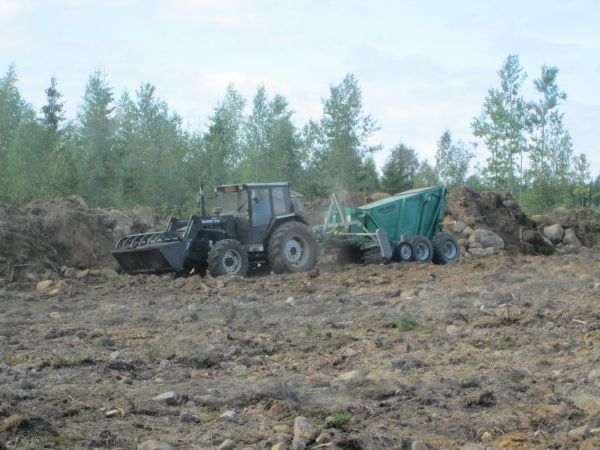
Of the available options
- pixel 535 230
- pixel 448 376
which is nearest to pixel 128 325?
pixel 448 376

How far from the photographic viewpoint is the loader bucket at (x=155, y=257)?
1756cm

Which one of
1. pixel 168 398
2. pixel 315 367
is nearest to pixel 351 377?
pixel 315 367

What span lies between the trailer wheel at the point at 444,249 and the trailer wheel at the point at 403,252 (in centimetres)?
94

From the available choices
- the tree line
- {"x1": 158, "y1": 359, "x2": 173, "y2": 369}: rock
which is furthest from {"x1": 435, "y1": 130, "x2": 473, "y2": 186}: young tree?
{"x1": 158, "y1": 359, "x2": 173, "y2": 369}: rock

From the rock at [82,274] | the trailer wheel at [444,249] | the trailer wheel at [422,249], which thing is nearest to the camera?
the rock at [82,274]

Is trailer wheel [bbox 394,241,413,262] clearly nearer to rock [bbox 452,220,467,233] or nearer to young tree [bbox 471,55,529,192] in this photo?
rock [bbox 452,220,467,233]

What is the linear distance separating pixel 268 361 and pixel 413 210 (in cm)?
1346

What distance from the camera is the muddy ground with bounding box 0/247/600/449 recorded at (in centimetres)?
547

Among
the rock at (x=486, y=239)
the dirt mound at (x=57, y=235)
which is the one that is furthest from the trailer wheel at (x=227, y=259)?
the rock at (x=486, y=239)

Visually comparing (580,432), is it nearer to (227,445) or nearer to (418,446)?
(418,446)

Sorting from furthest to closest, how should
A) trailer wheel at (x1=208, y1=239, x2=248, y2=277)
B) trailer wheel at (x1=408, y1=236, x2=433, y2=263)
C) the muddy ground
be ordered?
1. trailer wheel at (x1=408, y1=236, x2=433, y2=263)
2. trailer wheel at (x1=208, y1=239, x2=248, y2=277)
3. the muddy ground

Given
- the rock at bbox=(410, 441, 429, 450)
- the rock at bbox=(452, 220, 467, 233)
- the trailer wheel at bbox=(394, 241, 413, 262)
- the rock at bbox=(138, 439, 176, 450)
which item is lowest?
the rock at bbox=(410, 441, 429, 450)

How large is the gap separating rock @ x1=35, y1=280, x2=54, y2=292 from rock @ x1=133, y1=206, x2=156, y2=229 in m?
7.29

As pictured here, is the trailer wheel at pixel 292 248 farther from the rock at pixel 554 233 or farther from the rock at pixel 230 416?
the rock at pixel 554 233
